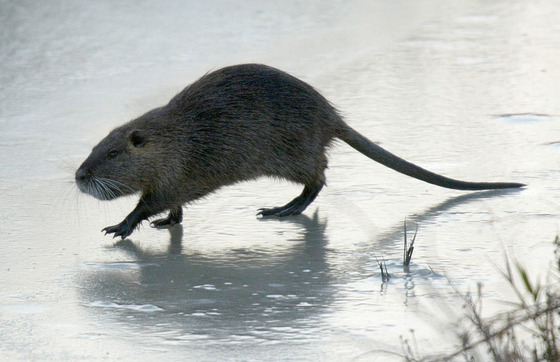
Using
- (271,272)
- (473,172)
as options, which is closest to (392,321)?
(271,272)

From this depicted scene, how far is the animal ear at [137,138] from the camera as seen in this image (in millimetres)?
4539

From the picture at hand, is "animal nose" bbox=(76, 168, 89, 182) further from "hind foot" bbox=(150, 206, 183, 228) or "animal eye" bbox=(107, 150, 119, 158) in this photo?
"hind foot" bbox=(150, 206, 183, 228)

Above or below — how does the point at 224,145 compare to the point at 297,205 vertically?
above

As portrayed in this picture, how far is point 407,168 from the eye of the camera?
16.0 ft

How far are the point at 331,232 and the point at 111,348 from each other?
150cm

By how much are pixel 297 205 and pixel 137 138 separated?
798mm

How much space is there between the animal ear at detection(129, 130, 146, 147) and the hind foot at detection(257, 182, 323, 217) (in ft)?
2.02

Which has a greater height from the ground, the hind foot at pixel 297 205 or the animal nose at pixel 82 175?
the animal nose at pixel 82 175

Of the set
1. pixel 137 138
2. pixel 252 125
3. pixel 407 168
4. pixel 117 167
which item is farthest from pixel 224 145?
pixel 407 168

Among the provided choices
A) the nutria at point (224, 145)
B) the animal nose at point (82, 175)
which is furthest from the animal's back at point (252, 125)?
the animal nose at point (82, 175)

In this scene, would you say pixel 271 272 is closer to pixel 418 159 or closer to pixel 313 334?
pixel 313 334

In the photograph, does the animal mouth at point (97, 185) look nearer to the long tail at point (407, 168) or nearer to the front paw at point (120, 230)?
the front paw at point (120, 230)

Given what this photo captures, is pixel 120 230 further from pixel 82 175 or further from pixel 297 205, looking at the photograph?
pixel 297 205

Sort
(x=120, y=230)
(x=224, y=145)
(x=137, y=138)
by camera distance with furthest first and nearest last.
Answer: (x=224, y=145) → (x=137, y=138) → (x=120, y=230)
